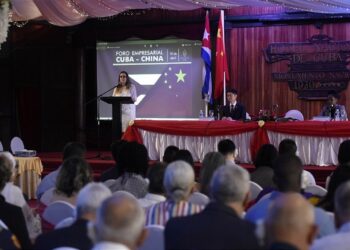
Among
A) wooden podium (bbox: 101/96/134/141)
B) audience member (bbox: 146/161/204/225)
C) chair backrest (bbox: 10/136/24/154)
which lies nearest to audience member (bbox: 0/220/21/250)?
audience member (bbox: 146/161/204/225)

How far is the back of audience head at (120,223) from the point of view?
2.02m

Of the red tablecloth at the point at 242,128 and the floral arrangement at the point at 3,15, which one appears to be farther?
the red tablecloth at the point at 242,128

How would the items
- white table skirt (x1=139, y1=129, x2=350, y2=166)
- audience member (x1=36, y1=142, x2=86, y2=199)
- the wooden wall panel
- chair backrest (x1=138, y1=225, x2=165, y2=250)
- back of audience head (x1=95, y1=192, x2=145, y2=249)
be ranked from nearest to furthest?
back of audience head (x1=95, y1=192, x2=145, y2=249)
chair backrest (x1=138, y1=225, x2=165, y2=250)
audience member (x1=36, y1=142, x2=86, y2=199)
white table skirt (x1=139, y1=129, x2=350, y2=166)
the wooden wall panel

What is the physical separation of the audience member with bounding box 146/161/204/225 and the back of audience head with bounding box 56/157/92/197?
617mm

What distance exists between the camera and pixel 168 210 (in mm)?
3096

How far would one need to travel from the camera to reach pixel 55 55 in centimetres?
1164

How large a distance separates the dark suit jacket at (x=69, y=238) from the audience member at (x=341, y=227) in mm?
1014

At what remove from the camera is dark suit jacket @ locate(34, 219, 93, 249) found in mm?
2635

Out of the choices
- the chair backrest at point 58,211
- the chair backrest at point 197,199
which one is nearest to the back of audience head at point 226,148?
the chair backrest at point 197,199

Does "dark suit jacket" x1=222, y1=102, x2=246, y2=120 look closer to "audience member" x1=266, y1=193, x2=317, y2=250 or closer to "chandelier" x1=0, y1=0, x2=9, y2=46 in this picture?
"chandelier" x1=0, y1=0, x2=9, y2=46

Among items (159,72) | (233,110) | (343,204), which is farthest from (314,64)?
(343,204)

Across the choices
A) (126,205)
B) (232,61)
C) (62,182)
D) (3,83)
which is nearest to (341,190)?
(126,205)

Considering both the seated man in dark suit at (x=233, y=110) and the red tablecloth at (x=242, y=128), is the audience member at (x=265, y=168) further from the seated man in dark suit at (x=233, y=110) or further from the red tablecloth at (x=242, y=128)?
the seated man in dark suit at (x=233, y=110)

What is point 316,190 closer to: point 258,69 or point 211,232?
point 211,232
